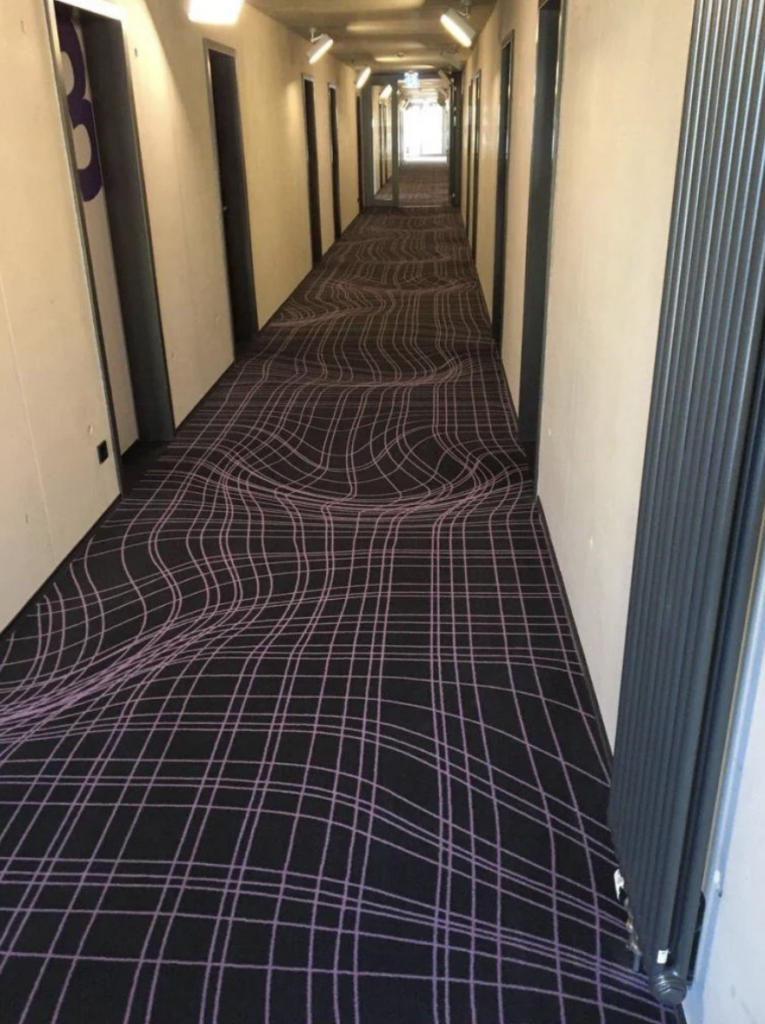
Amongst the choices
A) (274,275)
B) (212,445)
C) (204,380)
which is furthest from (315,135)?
(212,445)

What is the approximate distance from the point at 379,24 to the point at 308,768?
7823 millimetres

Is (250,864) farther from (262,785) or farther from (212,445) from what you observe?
(212,445)

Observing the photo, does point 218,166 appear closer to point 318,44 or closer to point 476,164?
point 318,44

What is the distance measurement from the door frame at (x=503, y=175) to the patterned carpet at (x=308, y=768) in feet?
7.58

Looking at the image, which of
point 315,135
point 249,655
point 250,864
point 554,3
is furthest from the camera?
point 315,135

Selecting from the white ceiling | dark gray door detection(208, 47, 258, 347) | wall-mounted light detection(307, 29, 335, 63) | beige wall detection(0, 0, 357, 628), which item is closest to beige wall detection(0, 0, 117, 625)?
beige wall detection(0, 0, 357, 628)

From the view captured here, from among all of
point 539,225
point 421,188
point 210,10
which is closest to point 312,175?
point 210,10

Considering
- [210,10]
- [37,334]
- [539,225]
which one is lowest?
[37,334]

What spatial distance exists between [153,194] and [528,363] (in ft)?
7.48

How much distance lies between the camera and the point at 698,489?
1382mm

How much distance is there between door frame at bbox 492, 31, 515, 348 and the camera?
19.3 feet

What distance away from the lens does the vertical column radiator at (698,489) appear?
122 cm

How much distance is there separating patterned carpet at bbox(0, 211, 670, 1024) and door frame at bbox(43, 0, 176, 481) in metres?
0.49

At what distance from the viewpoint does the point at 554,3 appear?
380 centimetres
